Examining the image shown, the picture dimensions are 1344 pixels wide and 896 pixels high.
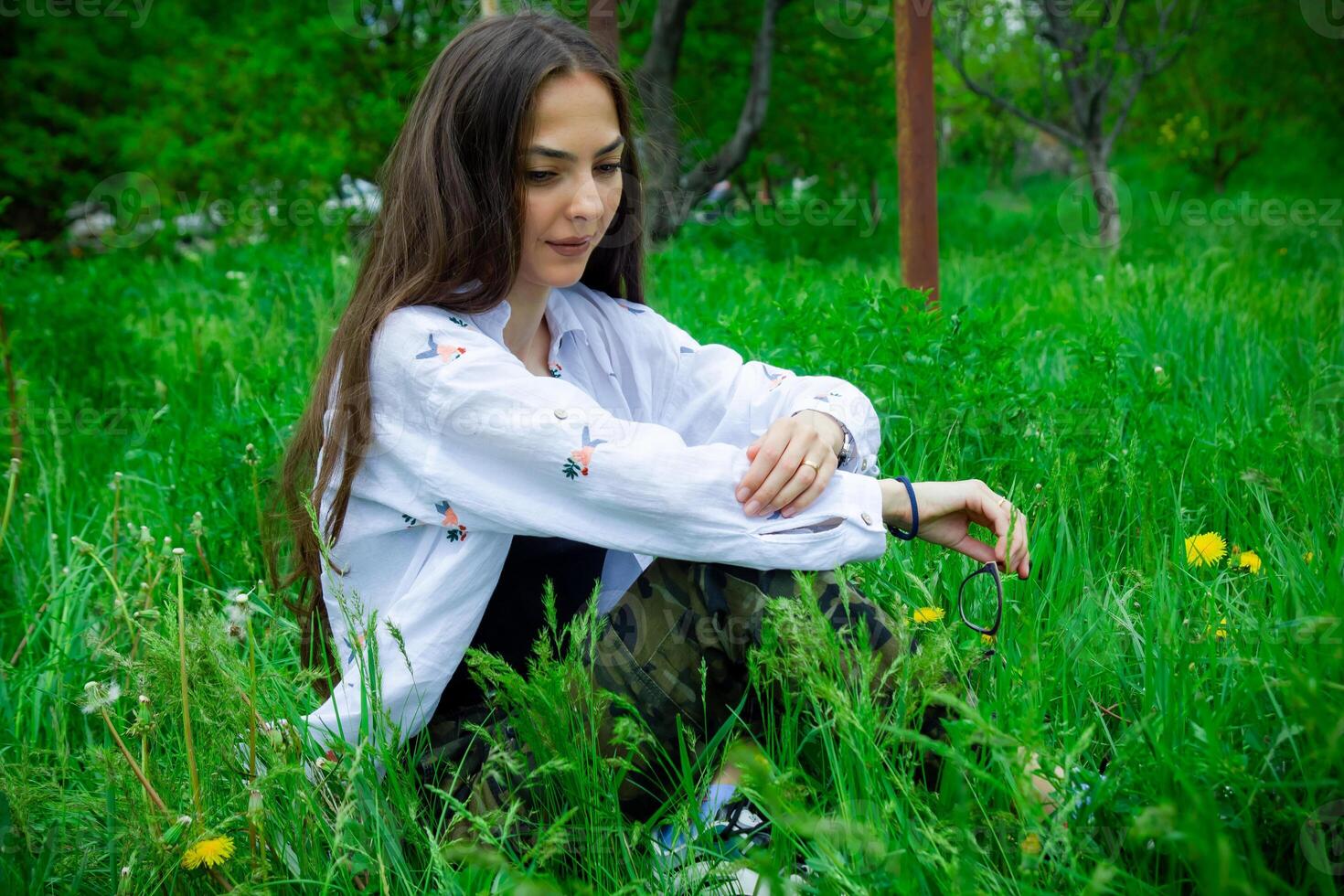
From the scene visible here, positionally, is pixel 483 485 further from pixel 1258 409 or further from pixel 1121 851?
pixel 1258 409

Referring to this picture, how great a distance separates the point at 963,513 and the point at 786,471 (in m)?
0.35

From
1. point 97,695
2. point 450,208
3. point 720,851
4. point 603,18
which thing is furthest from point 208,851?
point 603,18

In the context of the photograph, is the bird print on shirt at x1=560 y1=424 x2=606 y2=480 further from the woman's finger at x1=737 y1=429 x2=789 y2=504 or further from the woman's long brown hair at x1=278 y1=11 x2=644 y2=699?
the woman's long brown hair at x1=278 y1=11 x2=644 y2=699

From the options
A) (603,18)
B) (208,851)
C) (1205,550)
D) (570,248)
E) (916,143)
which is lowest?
(208,851)

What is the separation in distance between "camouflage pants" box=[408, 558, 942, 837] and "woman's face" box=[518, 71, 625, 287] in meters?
0.56

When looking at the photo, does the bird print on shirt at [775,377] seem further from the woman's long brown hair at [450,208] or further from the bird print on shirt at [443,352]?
the bird print on shirt at [443,352]

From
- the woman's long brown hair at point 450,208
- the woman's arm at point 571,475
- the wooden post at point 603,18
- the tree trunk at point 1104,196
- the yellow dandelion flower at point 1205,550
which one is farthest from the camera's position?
the tree trunk at point 1104,196

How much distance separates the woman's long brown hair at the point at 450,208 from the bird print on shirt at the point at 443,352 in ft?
0.37

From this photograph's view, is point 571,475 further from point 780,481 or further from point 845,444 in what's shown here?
point 845,444

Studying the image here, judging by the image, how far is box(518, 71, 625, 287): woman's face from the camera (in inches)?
69.4

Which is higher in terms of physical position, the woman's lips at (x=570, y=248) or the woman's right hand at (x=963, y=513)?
the woman's lips at (x=570, y=248)

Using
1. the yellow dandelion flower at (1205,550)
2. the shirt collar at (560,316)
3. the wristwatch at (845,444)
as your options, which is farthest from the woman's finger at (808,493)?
the yellow dandelion flower at (1205,550)

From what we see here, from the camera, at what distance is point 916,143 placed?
10.8 feet

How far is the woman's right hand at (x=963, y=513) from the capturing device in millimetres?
1620
